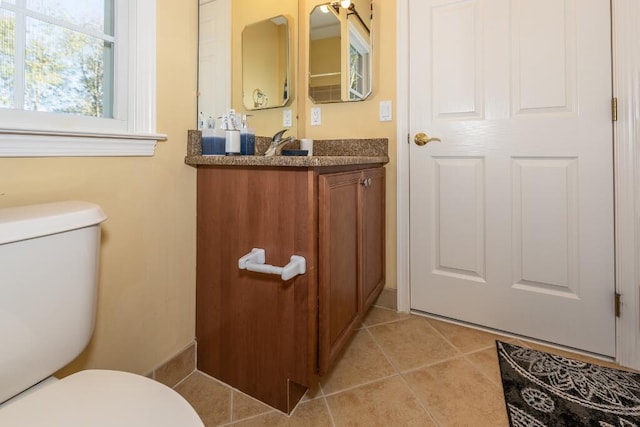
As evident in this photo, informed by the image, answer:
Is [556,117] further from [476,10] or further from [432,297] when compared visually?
[432,297]

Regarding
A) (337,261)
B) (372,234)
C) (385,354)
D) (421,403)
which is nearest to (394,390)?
(421,403)

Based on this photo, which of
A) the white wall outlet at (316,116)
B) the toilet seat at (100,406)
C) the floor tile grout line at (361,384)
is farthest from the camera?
the white wall outlet at (316,116)

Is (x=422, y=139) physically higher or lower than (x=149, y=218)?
higher

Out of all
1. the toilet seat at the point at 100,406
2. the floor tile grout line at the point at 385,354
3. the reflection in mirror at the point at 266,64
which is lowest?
the floor tile grout line at the point at 385,354

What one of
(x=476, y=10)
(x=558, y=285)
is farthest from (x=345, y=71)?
(x=558, y=285)

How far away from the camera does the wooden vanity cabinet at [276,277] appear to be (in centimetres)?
98

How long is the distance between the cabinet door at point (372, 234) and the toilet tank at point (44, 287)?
944 millimetres

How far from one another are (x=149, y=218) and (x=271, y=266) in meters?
0.48

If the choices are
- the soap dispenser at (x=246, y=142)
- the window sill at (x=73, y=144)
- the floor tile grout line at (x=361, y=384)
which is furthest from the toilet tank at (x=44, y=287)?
the floor tile grout line at (x=361, y=384)

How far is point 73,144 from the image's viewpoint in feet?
2.79

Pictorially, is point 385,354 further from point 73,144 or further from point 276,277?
point 73,144

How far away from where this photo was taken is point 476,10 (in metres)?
1.49

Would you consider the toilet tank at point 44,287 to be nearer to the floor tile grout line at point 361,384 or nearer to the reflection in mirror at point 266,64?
the floor tile grout line at point 361,384

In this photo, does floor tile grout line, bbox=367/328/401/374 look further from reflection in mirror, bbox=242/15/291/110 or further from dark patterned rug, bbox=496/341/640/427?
reflection in mirror, bbox=242/15/291/110
